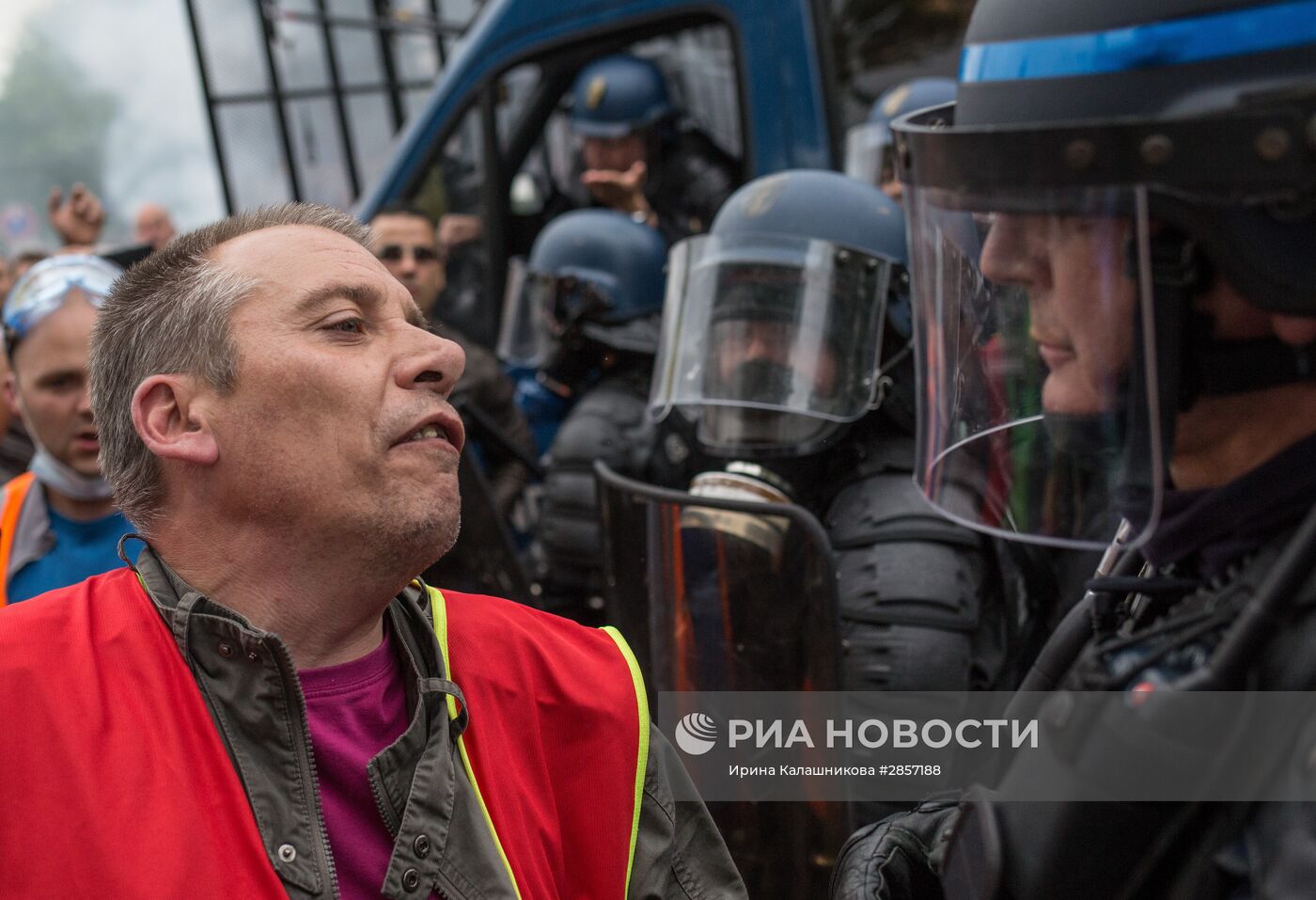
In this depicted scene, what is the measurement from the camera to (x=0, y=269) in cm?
585

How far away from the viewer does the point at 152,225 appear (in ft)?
26.1

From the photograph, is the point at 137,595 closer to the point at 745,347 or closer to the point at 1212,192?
the point at 1212,192

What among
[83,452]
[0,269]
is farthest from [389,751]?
[0,269]

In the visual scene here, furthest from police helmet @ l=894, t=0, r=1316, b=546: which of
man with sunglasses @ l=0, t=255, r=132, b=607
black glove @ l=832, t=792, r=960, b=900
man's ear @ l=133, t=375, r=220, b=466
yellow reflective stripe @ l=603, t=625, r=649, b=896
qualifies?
man with sunglasses @ l=0, t=255, r=132, b=607

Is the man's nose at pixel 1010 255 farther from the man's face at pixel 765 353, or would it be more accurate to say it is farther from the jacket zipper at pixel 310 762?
the man's face at pixel 765 353

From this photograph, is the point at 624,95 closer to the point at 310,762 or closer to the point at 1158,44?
the point at 310,762

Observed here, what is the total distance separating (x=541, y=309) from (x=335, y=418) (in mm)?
3527

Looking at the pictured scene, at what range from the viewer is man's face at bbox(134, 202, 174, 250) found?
7.86 m

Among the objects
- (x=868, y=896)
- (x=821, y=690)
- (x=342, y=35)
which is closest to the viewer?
(x=868, y=896)

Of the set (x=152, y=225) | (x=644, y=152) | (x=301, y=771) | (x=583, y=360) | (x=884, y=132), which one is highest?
(x=884, y=132)

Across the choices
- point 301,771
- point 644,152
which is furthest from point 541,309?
point 301,771

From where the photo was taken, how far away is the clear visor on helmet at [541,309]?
4902 mm

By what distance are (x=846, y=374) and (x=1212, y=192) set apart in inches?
71.7

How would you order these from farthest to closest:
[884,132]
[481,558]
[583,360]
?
1. [583,360]
2. [884,132]
3. [481,558]
